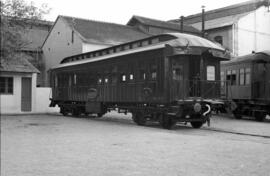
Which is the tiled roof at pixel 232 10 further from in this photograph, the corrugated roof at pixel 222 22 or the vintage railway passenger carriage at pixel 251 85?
the vintage railway passenger carriage at pixel 251 85

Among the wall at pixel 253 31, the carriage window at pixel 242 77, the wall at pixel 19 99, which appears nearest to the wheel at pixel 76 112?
the wall at pixel 19 99

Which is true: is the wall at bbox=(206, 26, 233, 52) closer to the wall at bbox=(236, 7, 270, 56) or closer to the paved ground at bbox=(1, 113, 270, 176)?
the wall at bbox=(236, 7, 270, 56)

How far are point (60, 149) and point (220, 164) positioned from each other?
4.08 m

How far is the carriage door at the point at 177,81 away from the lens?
50.2 ft

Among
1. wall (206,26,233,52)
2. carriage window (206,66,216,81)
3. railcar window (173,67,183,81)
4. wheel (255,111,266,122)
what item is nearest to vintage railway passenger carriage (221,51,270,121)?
wheel (255,111,266,122)

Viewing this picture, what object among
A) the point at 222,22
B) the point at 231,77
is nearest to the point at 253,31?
the point at 222,22

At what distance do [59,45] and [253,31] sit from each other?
66.4ft

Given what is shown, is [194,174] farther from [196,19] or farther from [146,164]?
[196,19]

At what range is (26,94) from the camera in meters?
28.2

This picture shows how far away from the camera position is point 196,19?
5084 centimetres

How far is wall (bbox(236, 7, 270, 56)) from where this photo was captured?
40.6 meters

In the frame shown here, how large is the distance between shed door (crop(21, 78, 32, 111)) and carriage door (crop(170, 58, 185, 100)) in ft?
51.4

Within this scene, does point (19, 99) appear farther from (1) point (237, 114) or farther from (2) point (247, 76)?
(2) point (247, 76)

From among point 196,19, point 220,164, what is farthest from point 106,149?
point 196,19
